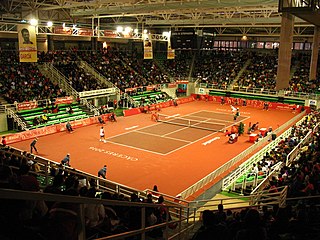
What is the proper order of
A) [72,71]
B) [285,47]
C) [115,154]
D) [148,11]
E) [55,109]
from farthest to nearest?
[72,71], [55,109], [148,11], [115,154], [285,47]

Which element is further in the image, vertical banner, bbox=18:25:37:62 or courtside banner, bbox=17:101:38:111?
courtside banner, bbox=17:101:38:111

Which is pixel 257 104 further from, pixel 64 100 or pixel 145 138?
pixel 64 100

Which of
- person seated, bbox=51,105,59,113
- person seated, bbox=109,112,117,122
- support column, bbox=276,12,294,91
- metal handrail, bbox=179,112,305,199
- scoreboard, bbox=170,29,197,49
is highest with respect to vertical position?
scoreboard, bbox=170,29,197,49

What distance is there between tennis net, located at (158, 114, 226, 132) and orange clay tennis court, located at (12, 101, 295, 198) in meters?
0.40

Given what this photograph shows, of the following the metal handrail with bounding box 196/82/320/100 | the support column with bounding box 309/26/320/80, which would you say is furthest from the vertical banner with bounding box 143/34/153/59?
the support column with bounding box 309/26/320/80

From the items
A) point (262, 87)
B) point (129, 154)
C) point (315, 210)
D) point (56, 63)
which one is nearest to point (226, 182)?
point (129, 154)

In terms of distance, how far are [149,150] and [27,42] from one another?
1362 centimetres

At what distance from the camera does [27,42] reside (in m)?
27.9

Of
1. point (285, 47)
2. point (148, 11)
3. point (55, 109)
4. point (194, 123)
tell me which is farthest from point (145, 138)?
point (285, 47)

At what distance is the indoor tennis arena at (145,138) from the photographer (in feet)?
15.4

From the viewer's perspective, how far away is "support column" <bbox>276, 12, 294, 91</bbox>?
10945 millimetres

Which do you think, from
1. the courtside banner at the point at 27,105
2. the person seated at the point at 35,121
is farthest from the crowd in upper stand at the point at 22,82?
the person seated at the point at 35,121

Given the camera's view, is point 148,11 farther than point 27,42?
Yes

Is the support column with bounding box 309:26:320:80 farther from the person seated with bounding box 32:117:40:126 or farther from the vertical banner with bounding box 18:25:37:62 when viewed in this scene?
the person seated with bounding box 32:117:40:126
